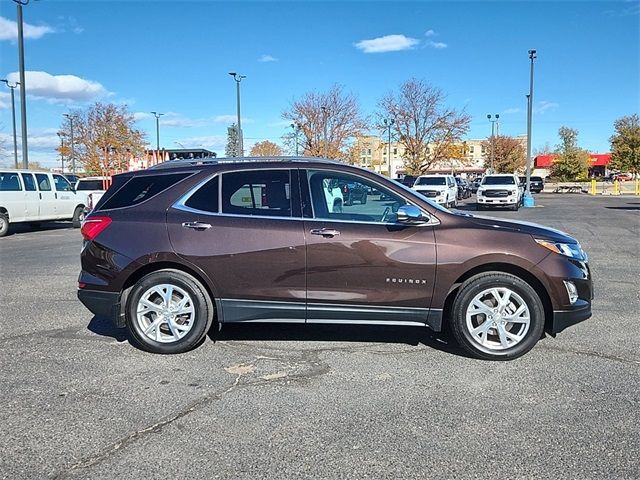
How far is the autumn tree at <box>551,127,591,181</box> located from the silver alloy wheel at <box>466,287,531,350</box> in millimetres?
72023

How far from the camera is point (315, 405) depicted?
390 cm

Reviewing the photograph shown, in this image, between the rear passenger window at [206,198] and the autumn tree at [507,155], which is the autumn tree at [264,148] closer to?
the autumn tree at [507,155]

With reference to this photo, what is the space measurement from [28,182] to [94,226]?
518 inches

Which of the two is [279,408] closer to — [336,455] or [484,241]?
[336,455]

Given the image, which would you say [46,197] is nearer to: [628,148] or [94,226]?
[94,226]

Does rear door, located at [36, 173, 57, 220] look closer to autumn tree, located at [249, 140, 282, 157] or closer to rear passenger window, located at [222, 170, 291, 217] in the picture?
rear passenger window, located at [222, 170, 291, 217]


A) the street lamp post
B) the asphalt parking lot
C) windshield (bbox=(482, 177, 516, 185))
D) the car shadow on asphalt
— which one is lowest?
the asphalt parking lot

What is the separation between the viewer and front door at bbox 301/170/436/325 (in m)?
4.77

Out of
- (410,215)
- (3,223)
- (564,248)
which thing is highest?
(410,215)

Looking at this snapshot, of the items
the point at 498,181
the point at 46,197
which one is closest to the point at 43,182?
the point at 46,197

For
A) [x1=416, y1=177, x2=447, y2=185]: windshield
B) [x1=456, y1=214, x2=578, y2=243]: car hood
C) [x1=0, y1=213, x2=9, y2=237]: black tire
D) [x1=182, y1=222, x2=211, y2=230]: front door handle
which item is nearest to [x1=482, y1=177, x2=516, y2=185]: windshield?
[x1=416, y1=177, x2=447, y2=185]: windshield

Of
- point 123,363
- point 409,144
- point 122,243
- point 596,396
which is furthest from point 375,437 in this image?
point 409,144

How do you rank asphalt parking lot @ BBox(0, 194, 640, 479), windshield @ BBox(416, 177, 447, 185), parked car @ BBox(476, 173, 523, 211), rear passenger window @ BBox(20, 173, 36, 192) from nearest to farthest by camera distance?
asphalt parking lot @ BBox(0, 194, 640, 479)
rear passenger window @ BBox(20, 173, 36, 192)
parked car @ BBox(476, 173, 523, 211)
windshield @ BBox(416, 177, 447, 185)

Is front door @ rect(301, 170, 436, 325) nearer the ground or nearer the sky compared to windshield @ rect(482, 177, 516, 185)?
nearer the ground
